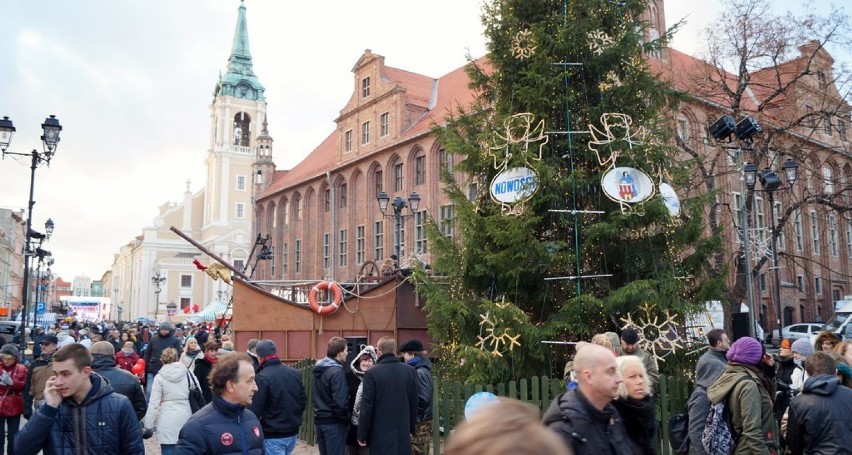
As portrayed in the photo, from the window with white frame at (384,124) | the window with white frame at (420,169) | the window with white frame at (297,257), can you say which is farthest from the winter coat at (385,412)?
the window with white frame at (297,257)

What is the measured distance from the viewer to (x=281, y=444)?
7.02 m

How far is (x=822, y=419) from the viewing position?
16.5 ft

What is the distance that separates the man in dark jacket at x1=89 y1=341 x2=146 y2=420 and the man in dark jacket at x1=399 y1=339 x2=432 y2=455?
3021 mm

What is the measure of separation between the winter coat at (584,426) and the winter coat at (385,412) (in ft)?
11.6

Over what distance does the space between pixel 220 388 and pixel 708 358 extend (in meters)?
4.54

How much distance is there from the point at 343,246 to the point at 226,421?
43520mm

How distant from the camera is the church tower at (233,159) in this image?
88.4m

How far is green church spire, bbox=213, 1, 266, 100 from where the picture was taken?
Answer: 9819 centimetres

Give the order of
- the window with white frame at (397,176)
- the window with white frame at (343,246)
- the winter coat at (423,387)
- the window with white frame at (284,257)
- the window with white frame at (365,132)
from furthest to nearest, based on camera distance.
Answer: the window with white frame at (284,257), the window with white frame at (343,246), the window with white frame at (365,132), the window with white frame at (397,176), the winter coat at (423,387)

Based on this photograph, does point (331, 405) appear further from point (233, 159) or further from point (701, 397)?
point (233, 159)

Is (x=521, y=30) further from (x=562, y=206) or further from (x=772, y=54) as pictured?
Result: (x=772, y=54)

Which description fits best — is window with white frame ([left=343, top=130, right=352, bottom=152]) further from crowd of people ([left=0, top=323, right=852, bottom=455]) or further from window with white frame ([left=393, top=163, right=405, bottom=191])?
crowd of people ([left=0, top=323, right=852, bottom=455])

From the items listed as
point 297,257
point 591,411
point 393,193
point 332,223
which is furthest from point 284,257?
→ point 591,411

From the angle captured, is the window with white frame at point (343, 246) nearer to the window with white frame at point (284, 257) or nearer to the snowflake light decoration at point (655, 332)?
the window with white frame at point (284, 257)
